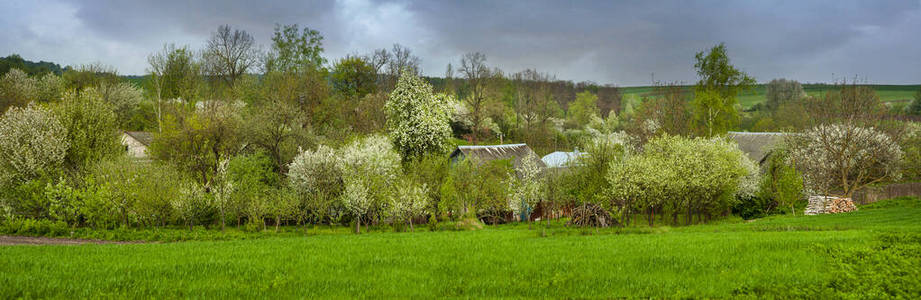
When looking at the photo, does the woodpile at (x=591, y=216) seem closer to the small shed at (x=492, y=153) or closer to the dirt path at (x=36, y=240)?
the small shed at (x=492, y=153)

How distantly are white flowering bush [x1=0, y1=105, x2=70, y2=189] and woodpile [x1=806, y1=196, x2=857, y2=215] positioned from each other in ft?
165

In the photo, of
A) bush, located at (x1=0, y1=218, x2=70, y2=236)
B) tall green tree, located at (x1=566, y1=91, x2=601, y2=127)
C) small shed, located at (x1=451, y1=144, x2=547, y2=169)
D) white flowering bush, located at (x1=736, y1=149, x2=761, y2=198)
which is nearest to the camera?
bush, located at (x1=0, y1=218, x2=70, y2=236)

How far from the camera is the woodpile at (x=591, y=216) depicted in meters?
31.8

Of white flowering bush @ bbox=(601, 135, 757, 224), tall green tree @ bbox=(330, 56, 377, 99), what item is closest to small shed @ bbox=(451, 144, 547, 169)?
white flowering bush @ bbox=(601, 135, 757, 224)

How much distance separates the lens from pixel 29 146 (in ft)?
106

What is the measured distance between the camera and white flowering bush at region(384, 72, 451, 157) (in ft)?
131

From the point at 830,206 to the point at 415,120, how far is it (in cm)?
2973

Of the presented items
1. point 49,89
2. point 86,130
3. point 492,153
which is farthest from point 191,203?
point 49,89

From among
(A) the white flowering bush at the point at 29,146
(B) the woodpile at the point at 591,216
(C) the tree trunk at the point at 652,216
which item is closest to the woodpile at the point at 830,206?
(C) the tree trunk at the point at 652,216

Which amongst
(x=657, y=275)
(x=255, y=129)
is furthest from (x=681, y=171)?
(x=255, y=129)

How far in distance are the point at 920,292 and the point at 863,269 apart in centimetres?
180

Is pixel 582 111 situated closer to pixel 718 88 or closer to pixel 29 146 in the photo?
pixel 718 88

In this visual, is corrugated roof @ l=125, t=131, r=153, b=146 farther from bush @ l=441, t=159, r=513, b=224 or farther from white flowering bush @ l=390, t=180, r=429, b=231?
bush @ l=441, t=159, r=513, b=224

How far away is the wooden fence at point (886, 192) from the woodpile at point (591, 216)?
25.0 meters
